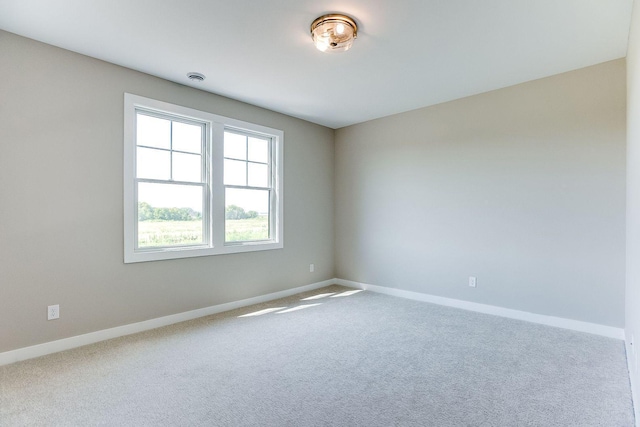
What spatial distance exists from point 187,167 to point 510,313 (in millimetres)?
4048

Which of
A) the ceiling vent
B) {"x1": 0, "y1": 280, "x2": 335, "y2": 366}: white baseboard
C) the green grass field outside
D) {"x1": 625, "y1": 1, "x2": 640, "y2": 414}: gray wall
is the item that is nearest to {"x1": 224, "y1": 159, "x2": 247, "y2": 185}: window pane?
the green grass field outside

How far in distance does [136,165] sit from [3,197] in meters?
1.06

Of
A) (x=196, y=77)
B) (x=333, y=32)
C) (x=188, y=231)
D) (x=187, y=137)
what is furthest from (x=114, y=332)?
(x=333, y=32)

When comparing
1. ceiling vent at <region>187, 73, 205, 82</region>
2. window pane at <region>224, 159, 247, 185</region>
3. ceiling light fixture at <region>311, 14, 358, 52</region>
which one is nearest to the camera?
ceiling light fixture at <region>311, 14, 358, 52</region>

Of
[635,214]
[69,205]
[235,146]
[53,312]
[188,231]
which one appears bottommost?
[53,312]

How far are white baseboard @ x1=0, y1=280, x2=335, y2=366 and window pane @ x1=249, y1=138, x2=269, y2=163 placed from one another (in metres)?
1.88

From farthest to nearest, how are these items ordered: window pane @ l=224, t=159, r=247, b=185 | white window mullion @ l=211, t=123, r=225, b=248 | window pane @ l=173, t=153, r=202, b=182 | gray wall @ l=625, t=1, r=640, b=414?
window pane @ l=224, t=159, r=247, b=185 → white window mullion @ l=211, t=123, r=225, b=248 → window pane @ l=173, t=153, r=202, b=182 → gray wall @ l=625, t=1, r=640, b=414

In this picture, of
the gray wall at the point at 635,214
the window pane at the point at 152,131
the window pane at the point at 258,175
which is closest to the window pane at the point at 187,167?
the window pane at the point at 152,131

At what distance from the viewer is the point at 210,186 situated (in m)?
3.95

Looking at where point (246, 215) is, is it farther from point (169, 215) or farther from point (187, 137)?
point (187, 137)

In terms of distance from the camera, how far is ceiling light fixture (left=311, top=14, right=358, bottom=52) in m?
2.41

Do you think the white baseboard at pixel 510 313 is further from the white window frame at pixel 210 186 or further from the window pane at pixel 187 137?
the window pane at pixel 187 137

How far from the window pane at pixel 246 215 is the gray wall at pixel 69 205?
1.86 ft

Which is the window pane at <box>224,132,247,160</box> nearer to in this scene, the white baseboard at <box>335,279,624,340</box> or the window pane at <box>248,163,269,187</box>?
the window pane at <box>248,163,269,187</box>
